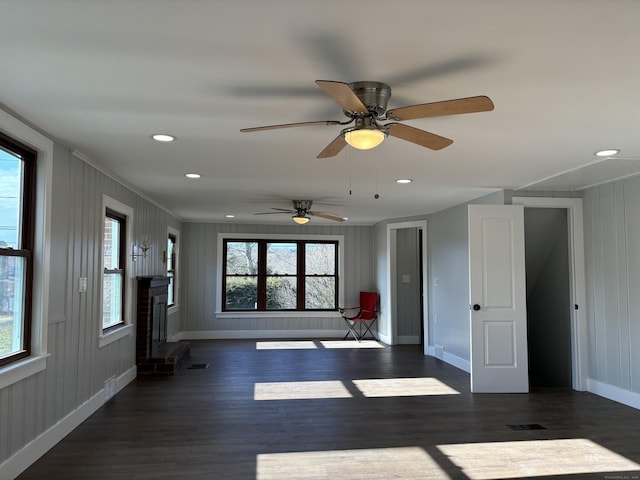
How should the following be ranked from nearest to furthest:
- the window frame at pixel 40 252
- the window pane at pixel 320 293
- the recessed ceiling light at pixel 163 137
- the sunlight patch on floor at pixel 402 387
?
the window frame at pixel 40 252 < the recessed ceiling light at pixel 163 137 < the sunlight patch on floor at pixel 402 387 < the window pane at pixel 320 293

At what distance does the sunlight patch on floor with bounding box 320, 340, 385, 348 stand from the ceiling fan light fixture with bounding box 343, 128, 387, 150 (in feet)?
20.3

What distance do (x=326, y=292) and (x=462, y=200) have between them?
4098 millimetres

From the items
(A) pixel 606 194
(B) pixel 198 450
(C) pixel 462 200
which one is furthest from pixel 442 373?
(B) pixel 198 450

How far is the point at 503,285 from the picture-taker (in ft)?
17.4

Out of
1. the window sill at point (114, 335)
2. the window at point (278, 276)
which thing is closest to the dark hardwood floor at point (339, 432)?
the window sill at point (114, 335)

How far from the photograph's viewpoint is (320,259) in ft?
32.1

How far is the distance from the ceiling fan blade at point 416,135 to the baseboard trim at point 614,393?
3692mm

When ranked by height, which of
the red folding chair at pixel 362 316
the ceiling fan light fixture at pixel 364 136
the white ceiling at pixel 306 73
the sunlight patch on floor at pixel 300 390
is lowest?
the sunlight patch on floor at pixel 300 390

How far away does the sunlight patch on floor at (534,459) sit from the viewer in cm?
316

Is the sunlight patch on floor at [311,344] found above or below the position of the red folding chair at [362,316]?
below

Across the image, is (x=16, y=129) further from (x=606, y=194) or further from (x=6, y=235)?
(x=606, y=194)

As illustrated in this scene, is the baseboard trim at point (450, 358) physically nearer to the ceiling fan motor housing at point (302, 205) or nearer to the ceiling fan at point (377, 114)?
the ceiling fan motor housing at point (302, 205)

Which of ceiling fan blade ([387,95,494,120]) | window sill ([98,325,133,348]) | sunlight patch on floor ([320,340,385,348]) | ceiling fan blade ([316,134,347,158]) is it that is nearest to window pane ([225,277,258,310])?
sunlight patch on floor ([320,340,385,348])

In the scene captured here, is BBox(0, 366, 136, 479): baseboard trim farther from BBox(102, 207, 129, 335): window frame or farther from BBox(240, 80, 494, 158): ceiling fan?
BBox(240, 80, 494, 158): ceiling fan
